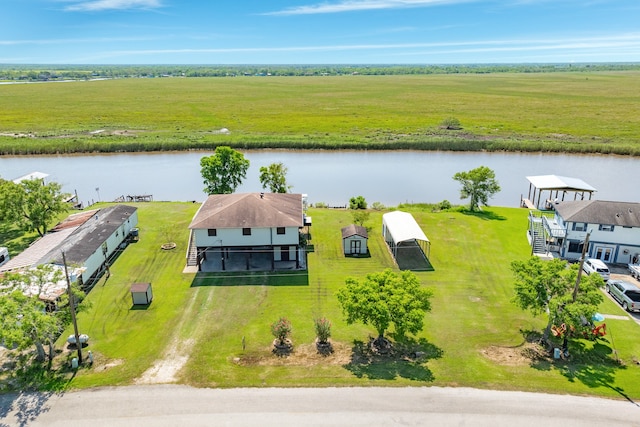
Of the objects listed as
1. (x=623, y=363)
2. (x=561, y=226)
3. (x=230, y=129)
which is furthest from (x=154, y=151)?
(x=623, y=363)

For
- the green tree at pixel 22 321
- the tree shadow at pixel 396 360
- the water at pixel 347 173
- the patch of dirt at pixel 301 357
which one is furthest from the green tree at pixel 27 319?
Answer: the water at pixel 347 173

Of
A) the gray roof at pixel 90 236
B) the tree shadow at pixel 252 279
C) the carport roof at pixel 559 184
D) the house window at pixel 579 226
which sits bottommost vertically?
the tree shadow at pixel 252 279

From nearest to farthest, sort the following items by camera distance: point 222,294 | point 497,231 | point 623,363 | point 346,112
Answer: point 623,363 < point 222,294 < point 497,231 < point 346,112

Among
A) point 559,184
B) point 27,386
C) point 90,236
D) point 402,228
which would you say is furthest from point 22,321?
point 559,184

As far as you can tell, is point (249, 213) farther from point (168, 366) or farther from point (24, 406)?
point (24, 406)

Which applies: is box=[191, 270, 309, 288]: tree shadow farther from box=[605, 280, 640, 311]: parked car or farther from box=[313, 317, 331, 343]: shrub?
box=[605, 280, 640, 311]: parked car

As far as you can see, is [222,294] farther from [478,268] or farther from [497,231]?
[497,231]

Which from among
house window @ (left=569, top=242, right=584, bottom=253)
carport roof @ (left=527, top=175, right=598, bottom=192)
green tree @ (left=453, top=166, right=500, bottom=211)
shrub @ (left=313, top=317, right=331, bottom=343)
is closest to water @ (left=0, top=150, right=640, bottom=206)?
green tree @ (left=453, top=166, right=500, bottom=211)

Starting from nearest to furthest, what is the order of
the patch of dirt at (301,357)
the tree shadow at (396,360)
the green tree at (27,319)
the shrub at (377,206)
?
1. the green tree at (27,319)
2. the tree shadow at (396,360)
3. the patch of dirt at (301,357)
4. the shrub at (377,206)

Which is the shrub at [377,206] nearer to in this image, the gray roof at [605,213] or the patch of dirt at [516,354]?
the gray roof at [605,213]
